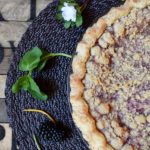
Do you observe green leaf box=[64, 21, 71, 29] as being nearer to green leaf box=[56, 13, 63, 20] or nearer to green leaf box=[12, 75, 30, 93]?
green leaf box=[56, 13, 63, 20]

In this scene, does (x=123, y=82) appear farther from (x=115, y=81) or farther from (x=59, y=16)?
(x=59, y=16)

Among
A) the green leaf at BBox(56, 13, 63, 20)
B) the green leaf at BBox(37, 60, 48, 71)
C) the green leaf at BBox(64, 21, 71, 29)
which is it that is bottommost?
the green leaf at BBox(37, 60, 48, 71)

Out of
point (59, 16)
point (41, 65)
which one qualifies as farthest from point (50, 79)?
point (59, 16)

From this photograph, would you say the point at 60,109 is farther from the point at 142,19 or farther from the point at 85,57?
the point at 142,19

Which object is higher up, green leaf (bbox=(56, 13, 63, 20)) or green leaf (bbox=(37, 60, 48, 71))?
green leaf (bbox=(56, 13, 63, 20))

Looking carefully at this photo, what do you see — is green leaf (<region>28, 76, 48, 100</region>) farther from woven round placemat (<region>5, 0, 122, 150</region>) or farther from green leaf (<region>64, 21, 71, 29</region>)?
green leaf (<region>64, 21, 71, 29</region>)

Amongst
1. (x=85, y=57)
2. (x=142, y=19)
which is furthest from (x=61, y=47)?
(x=142, y=19)

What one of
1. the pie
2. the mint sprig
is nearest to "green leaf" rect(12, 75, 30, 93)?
the mint sprig

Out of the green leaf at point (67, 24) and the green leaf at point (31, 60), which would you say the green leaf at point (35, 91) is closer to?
the green leaf at point (31, 60)
